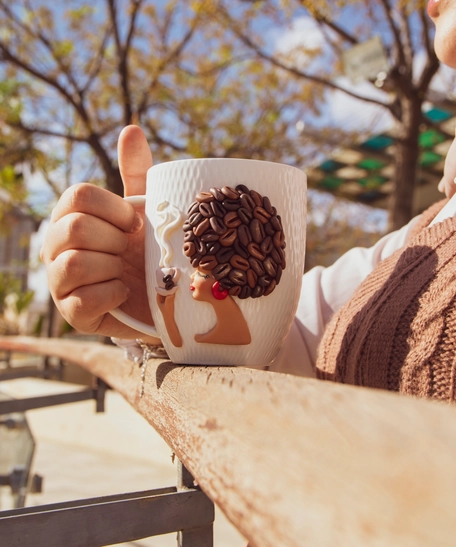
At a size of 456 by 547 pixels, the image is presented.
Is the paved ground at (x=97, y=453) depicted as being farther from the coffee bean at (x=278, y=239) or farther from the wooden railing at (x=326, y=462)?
the wooden railing at (x=326, y=462)

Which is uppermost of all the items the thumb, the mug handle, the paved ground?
the thumb

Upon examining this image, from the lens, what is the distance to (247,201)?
0.54 metres

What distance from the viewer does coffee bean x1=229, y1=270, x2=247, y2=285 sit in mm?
537

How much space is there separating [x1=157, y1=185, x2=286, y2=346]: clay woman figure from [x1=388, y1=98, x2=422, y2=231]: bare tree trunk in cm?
392

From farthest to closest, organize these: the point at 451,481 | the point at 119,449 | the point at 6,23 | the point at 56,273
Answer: the point at 6,23 < the point at 119,449 < the point at 56,273 < the point at 451,481

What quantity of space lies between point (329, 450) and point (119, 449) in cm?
359

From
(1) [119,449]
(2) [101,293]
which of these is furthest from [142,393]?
(1) [119,449]

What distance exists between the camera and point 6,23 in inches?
242

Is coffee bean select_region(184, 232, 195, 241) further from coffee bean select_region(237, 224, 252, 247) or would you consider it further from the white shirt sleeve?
the white shirt sleeve

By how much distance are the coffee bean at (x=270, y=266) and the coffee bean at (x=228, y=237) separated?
0.04m

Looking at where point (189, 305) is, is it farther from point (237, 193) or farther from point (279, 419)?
point (279, 419)

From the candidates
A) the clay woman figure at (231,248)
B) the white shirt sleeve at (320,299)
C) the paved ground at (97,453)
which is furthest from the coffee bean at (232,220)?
the paved ground at (97,453)

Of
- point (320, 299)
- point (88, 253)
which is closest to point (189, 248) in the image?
point (88, 253)

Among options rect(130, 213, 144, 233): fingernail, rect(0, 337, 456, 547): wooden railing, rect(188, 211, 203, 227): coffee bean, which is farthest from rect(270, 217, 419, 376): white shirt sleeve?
rect(0, 337, 456, 547): wooden railing
